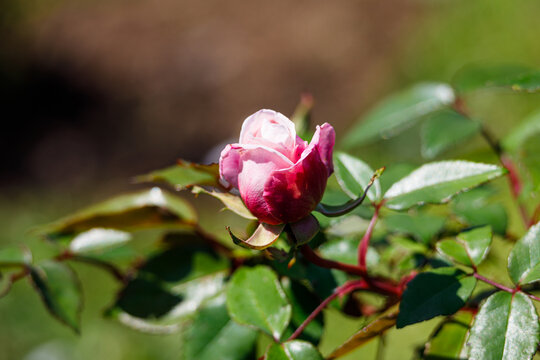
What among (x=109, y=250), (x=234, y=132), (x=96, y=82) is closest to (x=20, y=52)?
(x=96, y=82)

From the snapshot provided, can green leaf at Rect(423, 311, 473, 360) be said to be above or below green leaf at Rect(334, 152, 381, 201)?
below

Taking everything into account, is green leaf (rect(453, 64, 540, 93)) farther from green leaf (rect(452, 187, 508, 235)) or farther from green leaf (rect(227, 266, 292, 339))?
green leaf (rect(227, 266, 292, 339))

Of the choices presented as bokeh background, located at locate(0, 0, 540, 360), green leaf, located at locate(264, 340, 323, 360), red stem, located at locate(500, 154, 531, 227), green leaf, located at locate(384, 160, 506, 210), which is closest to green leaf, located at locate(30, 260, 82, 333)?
green leaf, located at locate(264, 340, 323, 360)

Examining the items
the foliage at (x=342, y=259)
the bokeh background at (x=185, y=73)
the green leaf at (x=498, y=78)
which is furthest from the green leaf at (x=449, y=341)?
the bokeh background at (x=185, y=73)

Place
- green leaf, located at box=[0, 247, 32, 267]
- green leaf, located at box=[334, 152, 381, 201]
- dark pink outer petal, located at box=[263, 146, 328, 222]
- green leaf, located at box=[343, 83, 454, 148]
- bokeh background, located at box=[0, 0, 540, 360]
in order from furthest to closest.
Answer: bokeh background, located at box=[0, 0, 540, 360] → green leaf, located at box=[343, 83, 454, 148] → green leaf, located at box=[0, 247, 32, 267] → green leaf, located at box=[334, 152, 381, 201] → dark pink outer petal, located at box=[263, 146, 328, 222]

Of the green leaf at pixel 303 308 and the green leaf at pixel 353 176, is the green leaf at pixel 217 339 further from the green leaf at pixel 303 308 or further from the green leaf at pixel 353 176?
the green leaf at pixel 353 176

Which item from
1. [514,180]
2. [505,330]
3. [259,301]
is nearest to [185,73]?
[514,180]

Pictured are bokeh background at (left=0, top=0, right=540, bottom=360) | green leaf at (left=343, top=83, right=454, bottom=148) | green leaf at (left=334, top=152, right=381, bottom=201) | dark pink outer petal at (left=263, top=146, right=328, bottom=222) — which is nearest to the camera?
dark pink outer petal at (left=263, top=146, right=328, bottom=222)

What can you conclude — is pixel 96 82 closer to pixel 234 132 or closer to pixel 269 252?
pixel 234 132
